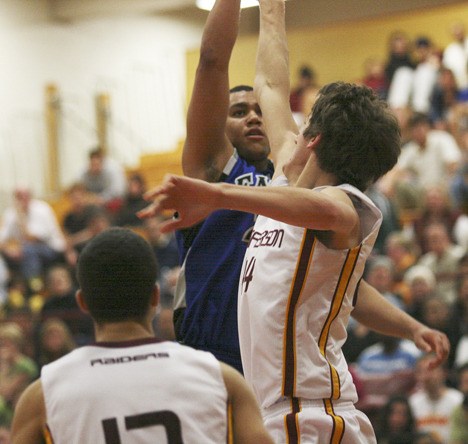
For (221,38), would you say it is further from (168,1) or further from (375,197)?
(168,1)

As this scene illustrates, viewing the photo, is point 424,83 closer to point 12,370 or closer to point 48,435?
point 12,370

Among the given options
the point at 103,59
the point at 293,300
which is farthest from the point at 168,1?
the point at 293,300

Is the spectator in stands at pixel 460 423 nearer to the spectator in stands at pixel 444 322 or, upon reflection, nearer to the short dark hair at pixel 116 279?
the spectator in stands at pixel 444 322

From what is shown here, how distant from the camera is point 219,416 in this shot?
129 inches

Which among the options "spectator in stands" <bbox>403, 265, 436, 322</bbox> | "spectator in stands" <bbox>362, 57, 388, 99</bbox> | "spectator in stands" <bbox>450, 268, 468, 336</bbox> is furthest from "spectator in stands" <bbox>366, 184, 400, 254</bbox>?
"spectator in stands" <bbox>362, 57, 388, 99</bbox>

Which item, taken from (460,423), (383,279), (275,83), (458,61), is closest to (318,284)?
(275,83)

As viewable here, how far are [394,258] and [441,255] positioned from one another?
0.69 m

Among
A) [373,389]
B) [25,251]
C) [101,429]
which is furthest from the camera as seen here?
[25,251]

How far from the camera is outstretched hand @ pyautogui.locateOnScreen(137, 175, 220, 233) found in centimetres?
334

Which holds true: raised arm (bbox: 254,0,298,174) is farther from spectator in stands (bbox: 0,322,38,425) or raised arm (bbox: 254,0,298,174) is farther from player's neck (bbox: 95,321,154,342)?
spectator in stands (bbox: 0,322,38,425)

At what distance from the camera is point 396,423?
8805mm

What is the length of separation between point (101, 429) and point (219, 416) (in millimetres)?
362

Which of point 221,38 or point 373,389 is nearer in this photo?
point 221,38

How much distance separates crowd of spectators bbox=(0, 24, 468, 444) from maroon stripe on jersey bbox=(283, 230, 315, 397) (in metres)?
4.68
